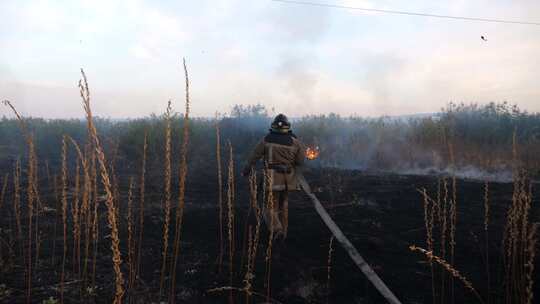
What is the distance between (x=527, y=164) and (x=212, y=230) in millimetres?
10201

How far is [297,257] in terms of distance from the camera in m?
5.56

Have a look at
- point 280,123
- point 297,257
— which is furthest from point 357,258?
point 280,123

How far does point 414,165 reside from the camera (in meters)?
14.4

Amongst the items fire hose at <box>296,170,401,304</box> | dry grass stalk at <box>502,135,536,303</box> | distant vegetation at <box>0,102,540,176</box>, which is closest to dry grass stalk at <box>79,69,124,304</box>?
dry grass stalk at <box>502,135,536,303</box>

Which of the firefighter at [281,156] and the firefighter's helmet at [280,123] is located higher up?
the firefighter's helmet at [280,123]

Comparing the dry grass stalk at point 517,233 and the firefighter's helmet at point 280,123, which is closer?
the dry grass stalk at point 517,233

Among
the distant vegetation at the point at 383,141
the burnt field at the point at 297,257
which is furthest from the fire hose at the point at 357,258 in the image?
the distant vegetation at the point at 383,141

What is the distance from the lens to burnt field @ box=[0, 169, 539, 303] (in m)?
4.39

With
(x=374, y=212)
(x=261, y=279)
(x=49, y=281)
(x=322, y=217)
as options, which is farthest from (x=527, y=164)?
(x=49, y=281)

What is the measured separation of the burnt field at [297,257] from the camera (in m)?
4.39

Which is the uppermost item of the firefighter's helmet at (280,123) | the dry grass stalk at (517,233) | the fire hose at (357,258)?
the firefighter's helmet at (280,123)

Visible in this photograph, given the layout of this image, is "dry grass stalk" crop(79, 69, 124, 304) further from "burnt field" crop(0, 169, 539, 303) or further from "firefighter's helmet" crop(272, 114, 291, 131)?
"firefighter's helmet" crop(272, 114, 291, 131)

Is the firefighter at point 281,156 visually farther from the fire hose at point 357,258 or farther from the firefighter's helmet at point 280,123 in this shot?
the fire hose at point 357,258

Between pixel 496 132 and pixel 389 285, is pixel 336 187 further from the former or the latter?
pixel 496 132
